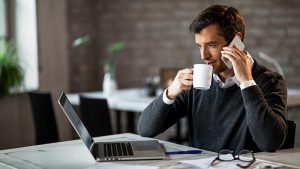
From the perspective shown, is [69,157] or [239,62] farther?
[239,62]

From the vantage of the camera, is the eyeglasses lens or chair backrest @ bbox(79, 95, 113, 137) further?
chair backrest @ bbox(79, 95, 113, 137)

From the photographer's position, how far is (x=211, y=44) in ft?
7.39

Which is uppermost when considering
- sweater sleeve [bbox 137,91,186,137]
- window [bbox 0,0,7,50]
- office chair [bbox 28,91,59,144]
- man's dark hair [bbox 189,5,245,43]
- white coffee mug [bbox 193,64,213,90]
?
window [bbox 0,0,7,50]

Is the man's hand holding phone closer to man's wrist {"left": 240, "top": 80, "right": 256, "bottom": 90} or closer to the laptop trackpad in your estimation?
man's wrist {"left": 240, "top": 80, "right": 256, "bottom": 90}

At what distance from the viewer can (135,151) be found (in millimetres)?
2051

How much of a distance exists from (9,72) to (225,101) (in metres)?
2.68

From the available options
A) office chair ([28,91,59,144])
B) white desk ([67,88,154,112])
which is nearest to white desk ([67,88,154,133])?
white desk ([67,88,154,112])

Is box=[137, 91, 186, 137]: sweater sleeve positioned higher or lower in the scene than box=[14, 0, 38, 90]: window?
lower

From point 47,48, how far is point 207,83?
307cm

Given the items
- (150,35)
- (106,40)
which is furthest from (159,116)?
(106,40)

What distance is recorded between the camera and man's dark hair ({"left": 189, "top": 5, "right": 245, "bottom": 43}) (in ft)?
7.40

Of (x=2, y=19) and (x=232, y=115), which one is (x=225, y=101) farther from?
(x=2, y=19)

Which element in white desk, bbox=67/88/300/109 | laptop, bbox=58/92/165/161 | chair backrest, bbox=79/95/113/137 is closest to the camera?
laptop, bbox=58/92/165/161

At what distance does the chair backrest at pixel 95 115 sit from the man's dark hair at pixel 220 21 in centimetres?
136
